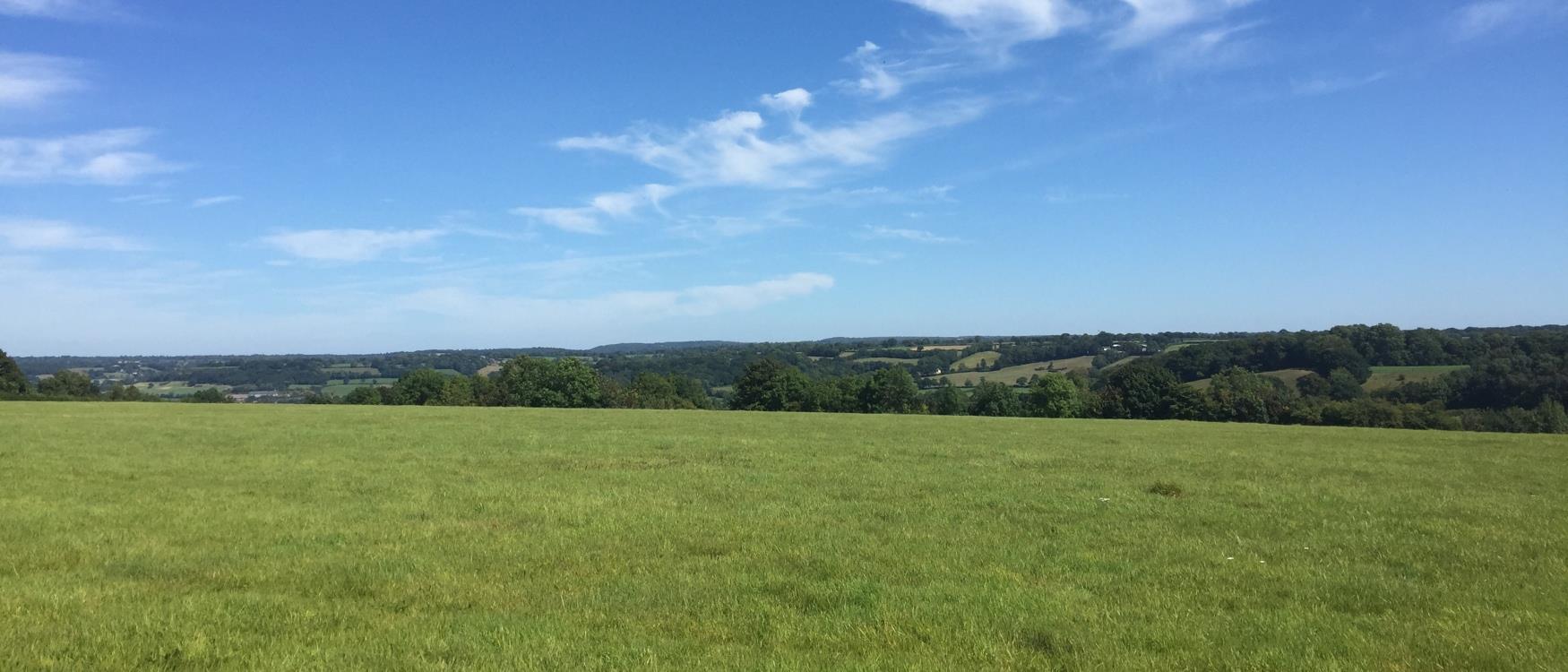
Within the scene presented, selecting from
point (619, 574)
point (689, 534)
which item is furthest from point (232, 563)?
point (689, 534)

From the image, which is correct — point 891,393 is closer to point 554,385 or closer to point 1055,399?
point 1055,399

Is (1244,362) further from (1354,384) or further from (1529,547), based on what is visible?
(1529,547)

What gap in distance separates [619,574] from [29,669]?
493 cm

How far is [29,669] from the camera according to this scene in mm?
6379

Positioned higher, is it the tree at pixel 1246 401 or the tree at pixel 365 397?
the tree at pixel 365 397

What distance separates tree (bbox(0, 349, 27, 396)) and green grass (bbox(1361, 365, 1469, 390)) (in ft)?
421

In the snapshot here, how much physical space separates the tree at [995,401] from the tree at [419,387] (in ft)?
187

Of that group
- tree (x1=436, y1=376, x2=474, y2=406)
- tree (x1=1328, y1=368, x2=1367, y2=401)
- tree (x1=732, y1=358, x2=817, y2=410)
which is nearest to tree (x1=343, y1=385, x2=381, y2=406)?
tree (x1=436, y1=376, x2=474, y2=406)

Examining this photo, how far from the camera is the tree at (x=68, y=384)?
89.1m

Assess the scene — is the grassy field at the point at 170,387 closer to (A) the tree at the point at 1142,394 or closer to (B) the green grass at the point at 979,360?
(A) the tree at the point at 1142,394

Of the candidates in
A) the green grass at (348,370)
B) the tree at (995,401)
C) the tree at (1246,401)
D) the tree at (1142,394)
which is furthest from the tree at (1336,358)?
the green grass at (348,370)

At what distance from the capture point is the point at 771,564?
33.8 feet

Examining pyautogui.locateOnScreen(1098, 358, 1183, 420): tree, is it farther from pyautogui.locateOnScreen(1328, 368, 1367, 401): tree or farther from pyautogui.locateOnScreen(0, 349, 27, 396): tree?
pyautogui.locateOnScreen(0, 349, 27, 396): tree

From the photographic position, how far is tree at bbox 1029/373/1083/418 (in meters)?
83.6
